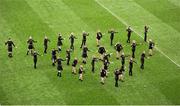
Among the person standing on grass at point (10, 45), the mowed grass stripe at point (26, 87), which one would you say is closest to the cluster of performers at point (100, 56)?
the person standing on grass at point (10, 45)

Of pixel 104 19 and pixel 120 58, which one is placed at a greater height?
pixel 104 19

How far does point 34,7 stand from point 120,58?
12.2m

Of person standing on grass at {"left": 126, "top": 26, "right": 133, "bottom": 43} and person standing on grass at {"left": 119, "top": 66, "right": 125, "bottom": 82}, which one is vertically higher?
person standing on grass at {"left": 126, "top": 26, "right": 133, "bottom": 43}

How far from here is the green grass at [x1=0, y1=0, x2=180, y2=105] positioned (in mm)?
27922

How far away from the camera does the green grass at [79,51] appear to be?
27.9 m

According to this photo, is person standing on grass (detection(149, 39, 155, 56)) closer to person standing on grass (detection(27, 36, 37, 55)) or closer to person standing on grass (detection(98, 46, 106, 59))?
person standing on grass (detection(98, 46, 106, 59))

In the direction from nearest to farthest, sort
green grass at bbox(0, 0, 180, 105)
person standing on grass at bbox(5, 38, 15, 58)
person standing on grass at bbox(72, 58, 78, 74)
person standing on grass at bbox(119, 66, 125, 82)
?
green grass at bbox(0, 0, 180, 105) → person standing on grass at bbox(119, 66, 125, 82) → person standing on grass at bbox(72, 58, 78, 74) → person standing on grass at bbox(5, 38, 15, 58)

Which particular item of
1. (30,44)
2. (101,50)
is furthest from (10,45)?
(101,50)

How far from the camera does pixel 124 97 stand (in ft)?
91.6

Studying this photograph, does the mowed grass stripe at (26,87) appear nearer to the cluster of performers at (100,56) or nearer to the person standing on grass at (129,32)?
the cluster of performers at (100,56)

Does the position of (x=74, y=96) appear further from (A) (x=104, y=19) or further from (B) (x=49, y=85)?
(A) (x=104, y=19)

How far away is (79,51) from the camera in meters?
33.9

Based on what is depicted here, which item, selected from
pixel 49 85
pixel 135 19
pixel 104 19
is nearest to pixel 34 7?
pixel 104 19

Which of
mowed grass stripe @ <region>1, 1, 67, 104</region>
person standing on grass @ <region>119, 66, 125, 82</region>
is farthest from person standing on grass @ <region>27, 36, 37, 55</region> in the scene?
person standing on grass @ <region>119, 66, 125, 82</region>
